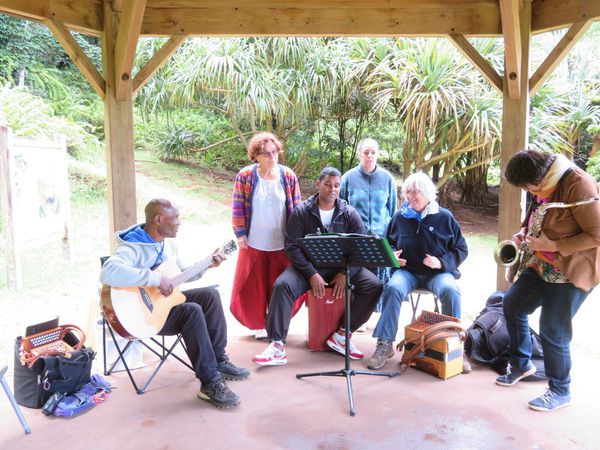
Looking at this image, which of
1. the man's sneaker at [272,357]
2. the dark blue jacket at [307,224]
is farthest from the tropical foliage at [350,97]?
the man's sneaker at [272,357]

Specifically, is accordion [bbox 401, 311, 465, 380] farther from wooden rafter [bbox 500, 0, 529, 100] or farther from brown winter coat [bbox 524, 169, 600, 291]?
wooden rafter [bbox 500, 0, 529, 100]

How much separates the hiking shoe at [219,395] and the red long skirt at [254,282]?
1.03m

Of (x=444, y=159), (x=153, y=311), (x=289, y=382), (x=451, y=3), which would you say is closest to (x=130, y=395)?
(x=153, y=311)

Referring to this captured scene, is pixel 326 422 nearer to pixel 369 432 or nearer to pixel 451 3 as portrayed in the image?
pixel 369 432

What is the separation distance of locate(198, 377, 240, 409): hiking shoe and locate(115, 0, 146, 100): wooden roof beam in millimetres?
2348

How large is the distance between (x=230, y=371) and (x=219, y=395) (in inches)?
15.0

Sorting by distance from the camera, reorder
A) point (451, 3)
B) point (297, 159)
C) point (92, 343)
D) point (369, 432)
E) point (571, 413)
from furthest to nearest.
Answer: point (297, 159) < point (451, 3) < point (92, 343) < point (571, 413) < point (369, 432)

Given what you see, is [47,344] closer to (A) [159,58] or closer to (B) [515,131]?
(A) [159,58]

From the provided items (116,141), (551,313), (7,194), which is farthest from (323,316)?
(7,194)

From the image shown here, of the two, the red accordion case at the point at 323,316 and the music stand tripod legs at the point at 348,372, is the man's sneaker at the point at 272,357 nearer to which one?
the music stand tripod legs at the point at 348,372

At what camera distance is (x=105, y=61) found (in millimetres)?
4047

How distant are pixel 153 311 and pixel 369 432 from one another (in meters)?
1.34

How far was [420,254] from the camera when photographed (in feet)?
12.2

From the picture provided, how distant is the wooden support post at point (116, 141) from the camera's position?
4.05 metres
